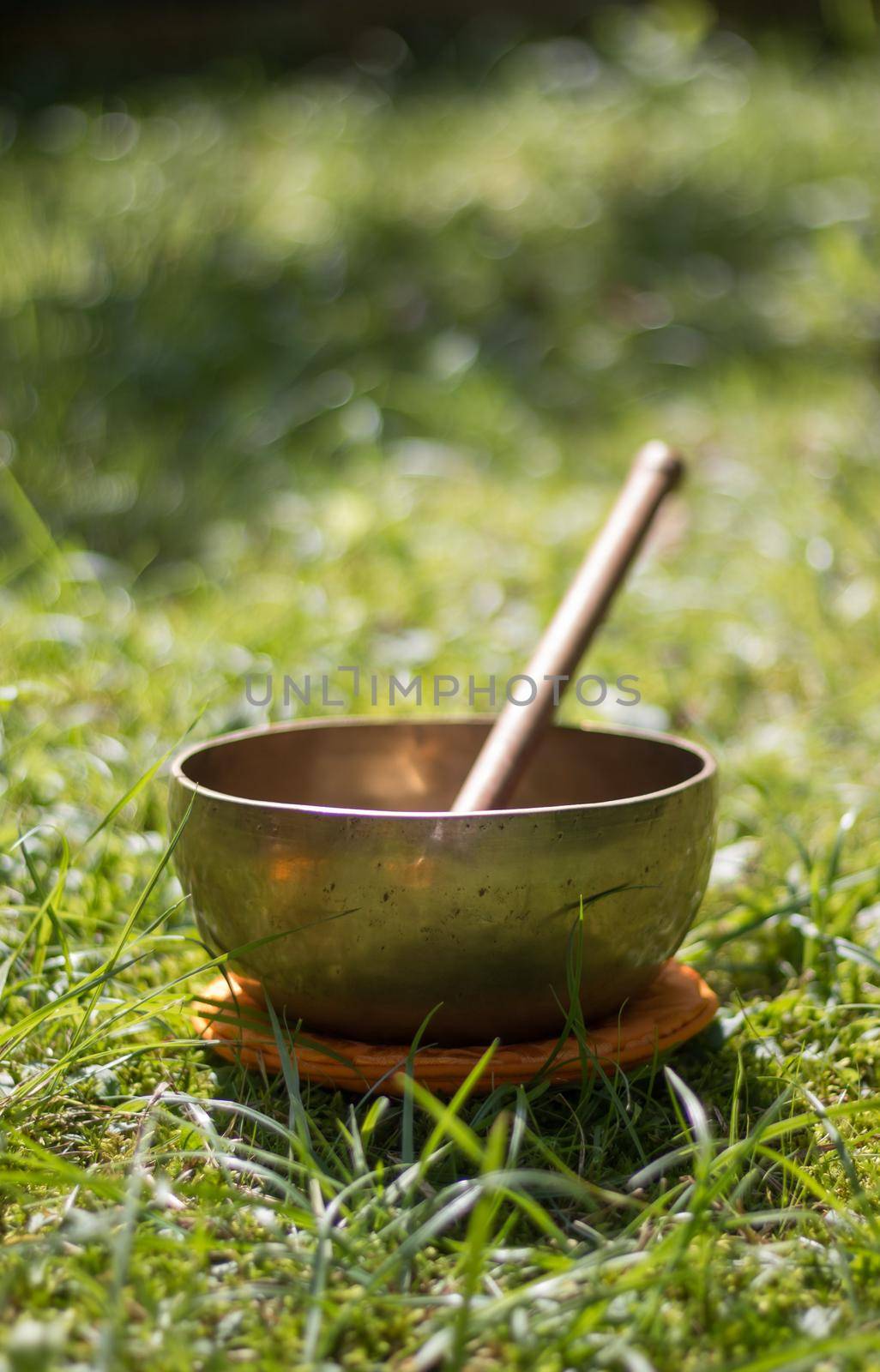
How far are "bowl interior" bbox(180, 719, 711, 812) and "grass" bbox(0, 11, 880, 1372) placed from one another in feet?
0.66

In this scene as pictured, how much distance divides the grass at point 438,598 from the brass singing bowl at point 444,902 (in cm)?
8

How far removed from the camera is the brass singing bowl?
1.20 meters

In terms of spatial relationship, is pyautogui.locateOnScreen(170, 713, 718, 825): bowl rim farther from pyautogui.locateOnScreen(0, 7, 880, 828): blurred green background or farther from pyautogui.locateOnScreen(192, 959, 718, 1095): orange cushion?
pyautogui.locateOnScreen(0, 7, 880, 828): blurred green background

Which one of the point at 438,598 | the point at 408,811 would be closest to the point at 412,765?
the point at 408,811

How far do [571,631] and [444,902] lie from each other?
1.66 feet

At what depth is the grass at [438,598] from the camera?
1014 millimetres

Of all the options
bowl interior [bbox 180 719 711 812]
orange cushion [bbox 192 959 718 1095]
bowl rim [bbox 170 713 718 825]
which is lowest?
orange cushion [bbox 192 959 718 1095]

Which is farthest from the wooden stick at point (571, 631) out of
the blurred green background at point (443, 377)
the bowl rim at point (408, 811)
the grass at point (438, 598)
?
the blurred green background at point (443, 377)

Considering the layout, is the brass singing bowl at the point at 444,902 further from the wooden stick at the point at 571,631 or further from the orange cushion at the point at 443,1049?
the wooden stick at the point at 571,631

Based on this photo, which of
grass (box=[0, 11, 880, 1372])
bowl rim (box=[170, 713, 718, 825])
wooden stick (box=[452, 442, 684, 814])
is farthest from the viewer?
wooden stick (box=[452, 442, 684, 814])

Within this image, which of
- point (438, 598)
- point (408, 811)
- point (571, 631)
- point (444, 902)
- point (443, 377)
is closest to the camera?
point (444, 902)

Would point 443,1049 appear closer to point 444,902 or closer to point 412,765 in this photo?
point 444,902

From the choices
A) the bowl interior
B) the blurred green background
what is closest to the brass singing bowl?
the bowl interior

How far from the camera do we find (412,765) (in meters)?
1.68
